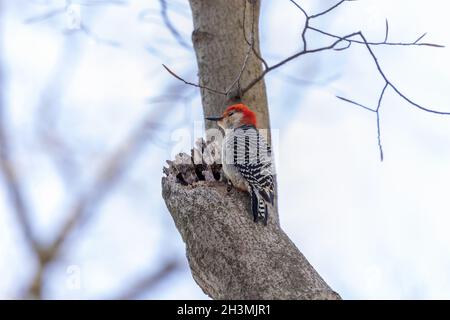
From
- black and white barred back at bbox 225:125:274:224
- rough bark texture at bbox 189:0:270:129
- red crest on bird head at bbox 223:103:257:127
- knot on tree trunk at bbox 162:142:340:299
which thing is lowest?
knot on tree trunk at bbox 162:142:340:299

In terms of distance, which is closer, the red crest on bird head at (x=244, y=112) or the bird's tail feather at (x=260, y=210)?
the bird's tail feather at (x=260, y=210)

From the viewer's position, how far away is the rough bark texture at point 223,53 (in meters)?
5.78

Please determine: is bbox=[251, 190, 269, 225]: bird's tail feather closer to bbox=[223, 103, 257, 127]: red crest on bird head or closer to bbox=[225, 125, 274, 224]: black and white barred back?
bbox=[225, 125, 274, 224]: black and white barred back

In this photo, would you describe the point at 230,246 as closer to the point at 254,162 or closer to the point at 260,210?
the point at 260,210

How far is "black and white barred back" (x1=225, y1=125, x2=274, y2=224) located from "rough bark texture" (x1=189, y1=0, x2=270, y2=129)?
387mm

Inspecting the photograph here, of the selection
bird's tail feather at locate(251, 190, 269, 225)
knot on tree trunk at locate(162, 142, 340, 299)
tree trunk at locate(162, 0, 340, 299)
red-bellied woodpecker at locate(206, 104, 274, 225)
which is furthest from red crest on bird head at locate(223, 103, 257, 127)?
bird's tail feather at locate(251, 190, 269, 225)

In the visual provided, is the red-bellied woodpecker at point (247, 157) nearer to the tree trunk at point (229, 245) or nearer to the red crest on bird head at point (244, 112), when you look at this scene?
the red crest on bird head at point (244, 112)

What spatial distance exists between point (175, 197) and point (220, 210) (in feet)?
1.12

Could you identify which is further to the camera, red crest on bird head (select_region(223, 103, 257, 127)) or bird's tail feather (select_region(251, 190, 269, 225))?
red crest on bird head (select_region(223, 103, 257, 127))

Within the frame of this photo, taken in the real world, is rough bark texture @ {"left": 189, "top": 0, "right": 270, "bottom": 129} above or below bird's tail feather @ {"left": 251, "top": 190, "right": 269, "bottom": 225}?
above

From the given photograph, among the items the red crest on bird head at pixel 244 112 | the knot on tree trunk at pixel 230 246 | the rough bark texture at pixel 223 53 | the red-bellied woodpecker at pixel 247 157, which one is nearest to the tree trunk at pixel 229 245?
the knot on tree trunk at pixel 230 246

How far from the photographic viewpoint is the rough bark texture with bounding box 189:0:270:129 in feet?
19.0

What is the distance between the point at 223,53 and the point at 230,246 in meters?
2.36

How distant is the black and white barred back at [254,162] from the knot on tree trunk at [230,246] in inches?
4.1
